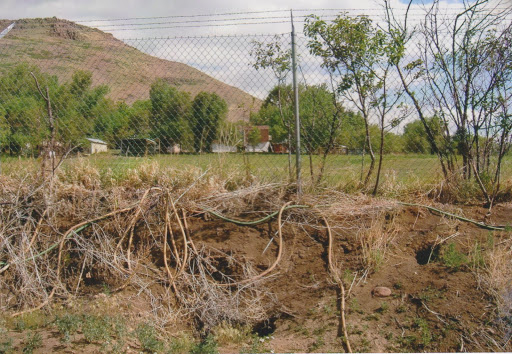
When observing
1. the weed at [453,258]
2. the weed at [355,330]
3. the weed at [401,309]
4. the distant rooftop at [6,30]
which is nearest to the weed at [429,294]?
the weed at [401,309]

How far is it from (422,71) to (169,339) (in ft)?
14.4

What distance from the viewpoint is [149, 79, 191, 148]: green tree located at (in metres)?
6.33

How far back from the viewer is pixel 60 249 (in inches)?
201

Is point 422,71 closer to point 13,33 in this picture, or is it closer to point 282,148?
point 282,148

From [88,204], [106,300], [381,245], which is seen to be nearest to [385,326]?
[381,245]

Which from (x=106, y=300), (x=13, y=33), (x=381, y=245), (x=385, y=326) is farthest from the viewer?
(x=13, y=33)

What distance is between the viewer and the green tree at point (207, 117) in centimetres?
620

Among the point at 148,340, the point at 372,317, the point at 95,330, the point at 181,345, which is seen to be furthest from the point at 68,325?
the point at 372,317

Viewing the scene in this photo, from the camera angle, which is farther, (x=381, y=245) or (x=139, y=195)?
A: (x=139, y=195)

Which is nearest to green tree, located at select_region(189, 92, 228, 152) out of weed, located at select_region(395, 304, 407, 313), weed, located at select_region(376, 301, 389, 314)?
weed, located at select_region(376, 301, 389, 314)

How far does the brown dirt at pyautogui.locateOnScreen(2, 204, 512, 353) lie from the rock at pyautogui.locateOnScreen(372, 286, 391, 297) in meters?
0.05

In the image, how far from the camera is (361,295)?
14.8 ft

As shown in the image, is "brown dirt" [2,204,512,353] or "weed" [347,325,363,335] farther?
"weed" [347,325,363,335]

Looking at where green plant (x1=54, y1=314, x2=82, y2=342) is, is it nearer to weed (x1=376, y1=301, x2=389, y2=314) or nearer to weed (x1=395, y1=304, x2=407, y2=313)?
weed (x1=376, y1=301, x2=389, y2=314)
